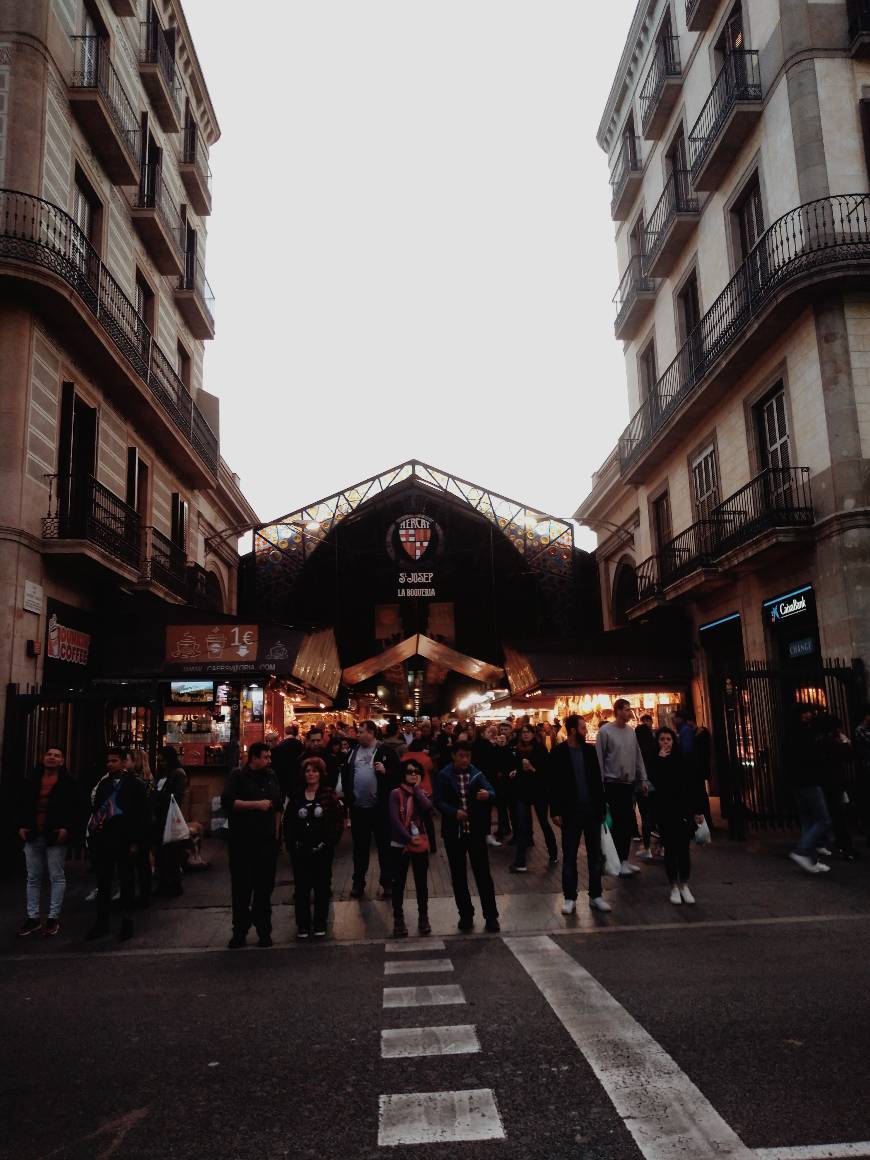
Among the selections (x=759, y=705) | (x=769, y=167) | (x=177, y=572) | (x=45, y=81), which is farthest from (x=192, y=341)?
(x=759, y=705)

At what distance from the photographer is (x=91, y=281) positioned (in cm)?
1631

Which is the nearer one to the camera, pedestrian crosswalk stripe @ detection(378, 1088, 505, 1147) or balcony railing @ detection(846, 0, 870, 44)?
pedestrian crosswalk stripe @ detection(378, 1088, 505, 1147)

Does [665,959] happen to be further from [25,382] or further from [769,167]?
[769,167]

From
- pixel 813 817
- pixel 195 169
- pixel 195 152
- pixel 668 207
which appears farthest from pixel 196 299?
pixel 813 817

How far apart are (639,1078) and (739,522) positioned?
14.5 m

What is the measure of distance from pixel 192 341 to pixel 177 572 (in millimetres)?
7113

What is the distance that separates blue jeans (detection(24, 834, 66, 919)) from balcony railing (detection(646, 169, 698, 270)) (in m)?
18.3

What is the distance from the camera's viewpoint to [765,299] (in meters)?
15.6

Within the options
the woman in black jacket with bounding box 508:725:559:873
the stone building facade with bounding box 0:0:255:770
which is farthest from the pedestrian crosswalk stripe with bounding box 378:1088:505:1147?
the stone building facade with bounding box 0:0:255:770

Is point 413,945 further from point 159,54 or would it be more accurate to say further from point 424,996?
point 159,54

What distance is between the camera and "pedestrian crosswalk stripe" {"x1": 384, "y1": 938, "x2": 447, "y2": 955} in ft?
24.3

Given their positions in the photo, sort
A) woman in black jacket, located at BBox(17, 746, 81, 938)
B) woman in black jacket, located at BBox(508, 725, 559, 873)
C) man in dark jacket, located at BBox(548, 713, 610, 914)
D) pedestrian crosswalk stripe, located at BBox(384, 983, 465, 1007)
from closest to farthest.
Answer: pedestrian crosswalk stripe, located at BBox(384, 983, 465, 1007) → woman in black jacket, located at BBox(17, 746, 81, 938) → man in dark jacket, located at BBox(548, 713, 610, 914) → woman in black jacket, located at BBox(508, 725, 559, 873)

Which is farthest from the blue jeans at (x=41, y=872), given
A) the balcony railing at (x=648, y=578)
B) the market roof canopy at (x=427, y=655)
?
the market roof canopy at (x=427, y=655)

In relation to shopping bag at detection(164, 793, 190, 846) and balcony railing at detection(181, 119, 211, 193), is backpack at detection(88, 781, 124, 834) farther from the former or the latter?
balcony railing at detection(181, 119, 211, 193)
